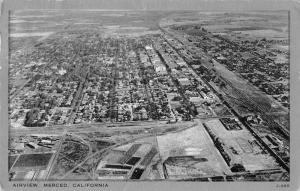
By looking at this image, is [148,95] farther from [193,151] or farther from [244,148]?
[244,148]

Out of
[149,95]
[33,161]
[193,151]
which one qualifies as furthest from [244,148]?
[33,161]

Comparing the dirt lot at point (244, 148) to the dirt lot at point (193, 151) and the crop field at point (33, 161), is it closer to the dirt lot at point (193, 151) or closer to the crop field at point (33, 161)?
the dirt lot at point (193, 151)

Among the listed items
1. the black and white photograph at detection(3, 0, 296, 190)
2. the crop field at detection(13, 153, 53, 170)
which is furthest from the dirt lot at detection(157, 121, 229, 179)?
the crop field at detection(13, 153, 53, 170)

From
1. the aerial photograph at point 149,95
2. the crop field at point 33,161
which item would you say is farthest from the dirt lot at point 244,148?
the crop field at point 33,161


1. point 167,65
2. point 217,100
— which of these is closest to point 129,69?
point 167,65

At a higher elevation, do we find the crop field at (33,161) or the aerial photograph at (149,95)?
the aerial photograph at (149,95)

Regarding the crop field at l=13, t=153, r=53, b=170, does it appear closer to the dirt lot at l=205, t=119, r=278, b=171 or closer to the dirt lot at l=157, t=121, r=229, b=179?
the dirt lot at l=157, t=121, r=229, b=179

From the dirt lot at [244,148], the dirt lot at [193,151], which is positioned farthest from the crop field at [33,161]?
the dirt lot at [244,148]
